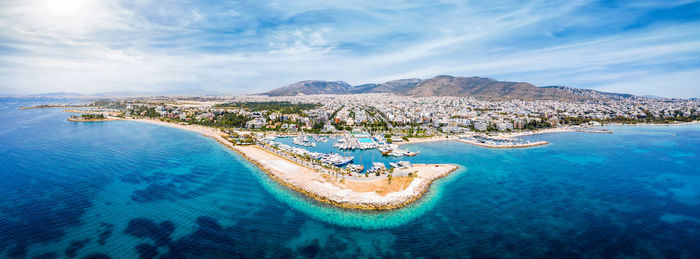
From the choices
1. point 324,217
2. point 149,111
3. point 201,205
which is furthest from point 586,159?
point 149,111

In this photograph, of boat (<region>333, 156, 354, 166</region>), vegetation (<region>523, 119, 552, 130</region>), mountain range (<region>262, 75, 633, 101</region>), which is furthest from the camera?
mountain range (<region>262, 75, 633, 101</region>)

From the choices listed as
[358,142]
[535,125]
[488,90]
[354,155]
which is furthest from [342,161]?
[488,90]

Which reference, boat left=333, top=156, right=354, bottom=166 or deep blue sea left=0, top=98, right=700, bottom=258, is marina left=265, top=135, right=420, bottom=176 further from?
deep blue sea left=0, top=98, right=700, bottom=258

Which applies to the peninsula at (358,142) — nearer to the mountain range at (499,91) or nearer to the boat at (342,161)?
the boat at (342,161)

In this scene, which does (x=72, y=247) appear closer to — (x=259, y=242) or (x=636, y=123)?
(x=259, y=242)

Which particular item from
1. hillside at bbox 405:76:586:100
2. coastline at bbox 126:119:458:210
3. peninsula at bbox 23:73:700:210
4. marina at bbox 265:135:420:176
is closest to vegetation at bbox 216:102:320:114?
peninsula at bbox 23:73:700:210

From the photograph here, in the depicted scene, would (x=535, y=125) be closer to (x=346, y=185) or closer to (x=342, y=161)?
(x=342, y=161)
